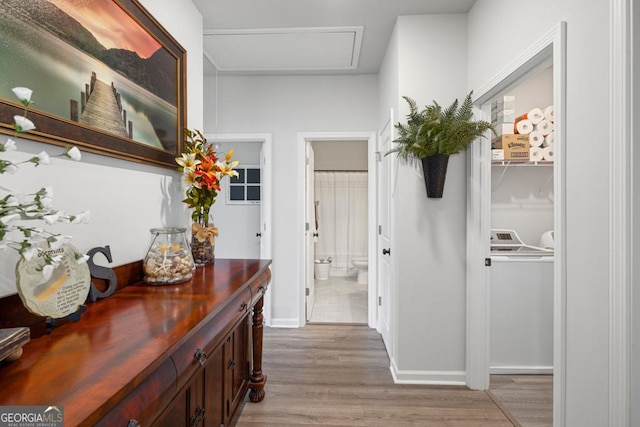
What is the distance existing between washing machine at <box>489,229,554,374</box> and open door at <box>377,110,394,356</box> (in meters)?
0.80

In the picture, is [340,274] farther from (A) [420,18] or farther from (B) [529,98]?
(A) [420,18]

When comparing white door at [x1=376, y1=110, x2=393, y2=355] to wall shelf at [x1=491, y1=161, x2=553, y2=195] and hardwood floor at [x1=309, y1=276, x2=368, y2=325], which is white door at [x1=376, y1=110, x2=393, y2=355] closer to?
hardwood floor at [x1=309, y1=276, x2=368, y2=325]

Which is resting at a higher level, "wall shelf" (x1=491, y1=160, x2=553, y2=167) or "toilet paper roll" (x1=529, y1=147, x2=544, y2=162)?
"toilet paper roll" (x1=529, y1=147, x2=544, y2=162)

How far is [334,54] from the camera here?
9.80 ft

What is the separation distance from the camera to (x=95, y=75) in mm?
1304

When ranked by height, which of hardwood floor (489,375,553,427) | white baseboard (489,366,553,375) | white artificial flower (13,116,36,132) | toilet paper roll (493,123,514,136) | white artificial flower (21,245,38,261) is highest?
toilet paper roll (493,123,514,136)

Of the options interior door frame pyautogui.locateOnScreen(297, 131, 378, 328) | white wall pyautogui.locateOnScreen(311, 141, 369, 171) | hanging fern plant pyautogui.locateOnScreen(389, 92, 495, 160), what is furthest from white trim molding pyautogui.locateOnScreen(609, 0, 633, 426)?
white wall pyautogui.locateOnScreen(311, 141, 369, 171)

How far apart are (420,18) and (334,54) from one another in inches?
33.0

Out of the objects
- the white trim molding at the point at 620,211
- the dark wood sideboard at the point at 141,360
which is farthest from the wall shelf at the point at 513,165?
the dark wood sideboard at the point at 141,360

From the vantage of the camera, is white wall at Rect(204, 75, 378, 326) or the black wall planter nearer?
the black wall planter

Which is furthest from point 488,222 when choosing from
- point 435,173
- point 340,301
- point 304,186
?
point 340,301

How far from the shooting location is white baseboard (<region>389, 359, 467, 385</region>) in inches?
94.7

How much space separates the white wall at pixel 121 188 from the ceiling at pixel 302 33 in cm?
37

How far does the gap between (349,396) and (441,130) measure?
6.14ft
